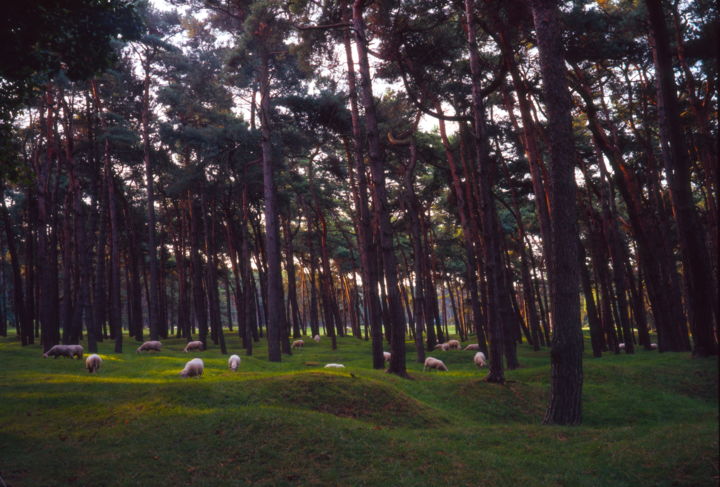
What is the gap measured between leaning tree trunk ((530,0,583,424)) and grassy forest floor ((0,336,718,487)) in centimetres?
86

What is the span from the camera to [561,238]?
1112 centimetres

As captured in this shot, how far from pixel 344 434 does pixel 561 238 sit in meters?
6.30

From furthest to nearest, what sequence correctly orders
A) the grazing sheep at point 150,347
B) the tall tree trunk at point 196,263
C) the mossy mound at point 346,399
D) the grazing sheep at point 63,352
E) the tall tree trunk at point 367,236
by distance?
the tall tree trunk at point 196,263
the grazing sheep at point 150,347
the grazing sheep at point 63,352
the tall tree trunk at point 367,236
the mossy mound at point 346,399

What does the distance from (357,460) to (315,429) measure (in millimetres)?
1546

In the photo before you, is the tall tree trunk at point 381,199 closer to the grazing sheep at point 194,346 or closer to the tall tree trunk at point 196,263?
the grazing sheep at point 194,346

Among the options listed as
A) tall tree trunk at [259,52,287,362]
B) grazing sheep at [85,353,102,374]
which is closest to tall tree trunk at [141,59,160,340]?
tall tree trunk at [259,52,287,362]

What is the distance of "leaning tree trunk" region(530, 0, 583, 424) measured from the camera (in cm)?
1091

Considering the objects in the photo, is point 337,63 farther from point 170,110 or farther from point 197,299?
point 197,299

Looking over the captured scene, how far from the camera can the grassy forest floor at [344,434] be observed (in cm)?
788

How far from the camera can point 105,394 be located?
1343cm

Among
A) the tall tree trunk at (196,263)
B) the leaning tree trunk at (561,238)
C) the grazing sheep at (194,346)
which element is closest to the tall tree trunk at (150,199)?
the grazing sheep at (194,346)

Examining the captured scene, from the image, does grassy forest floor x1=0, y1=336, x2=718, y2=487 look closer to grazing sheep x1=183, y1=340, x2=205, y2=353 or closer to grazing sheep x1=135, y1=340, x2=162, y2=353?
grazing sheep x1=135, y1=340, x2=162, y2=353

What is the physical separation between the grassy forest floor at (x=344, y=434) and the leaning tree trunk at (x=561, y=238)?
86cm

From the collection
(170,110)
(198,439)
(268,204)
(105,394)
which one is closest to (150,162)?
(170,110)
